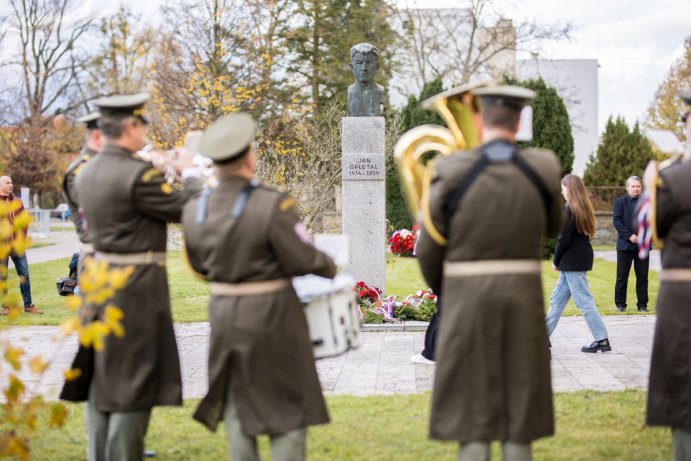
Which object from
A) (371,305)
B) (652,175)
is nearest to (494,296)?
(652,175)

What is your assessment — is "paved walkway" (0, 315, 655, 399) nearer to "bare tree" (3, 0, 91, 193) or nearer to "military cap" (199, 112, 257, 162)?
"military cap" (199, 112, 257, 162)

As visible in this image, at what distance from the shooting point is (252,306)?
445cm

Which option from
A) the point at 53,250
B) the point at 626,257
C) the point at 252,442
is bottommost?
the point at 53,250

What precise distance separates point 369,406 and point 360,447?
3.79 ft

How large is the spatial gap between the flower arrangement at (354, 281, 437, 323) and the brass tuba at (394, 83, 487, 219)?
7.09 metres

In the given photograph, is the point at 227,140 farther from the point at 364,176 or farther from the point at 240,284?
the point at 364,176

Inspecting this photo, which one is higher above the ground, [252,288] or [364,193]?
[364,193]

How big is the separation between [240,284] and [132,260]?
39.9 inches

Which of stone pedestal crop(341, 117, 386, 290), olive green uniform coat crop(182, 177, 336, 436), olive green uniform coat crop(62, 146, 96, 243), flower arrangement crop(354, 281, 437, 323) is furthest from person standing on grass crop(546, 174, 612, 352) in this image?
olive green uniform coat crop(182, 177, 336, 436)

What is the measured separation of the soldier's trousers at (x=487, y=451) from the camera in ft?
14.0

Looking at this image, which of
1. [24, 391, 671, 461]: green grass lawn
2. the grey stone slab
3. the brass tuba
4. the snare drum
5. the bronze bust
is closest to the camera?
the brass tuba

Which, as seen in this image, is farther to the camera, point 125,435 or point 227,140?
point 125,435

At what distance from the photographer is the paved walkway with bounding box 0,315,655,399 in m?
8.23

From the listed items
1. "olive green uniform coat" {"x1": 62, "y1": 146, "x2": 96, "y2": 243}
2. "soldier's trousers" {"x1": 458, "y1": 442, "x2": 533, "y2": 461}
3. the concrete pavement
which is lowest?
the concrete pavement
